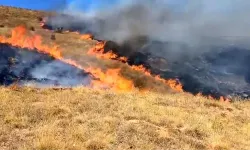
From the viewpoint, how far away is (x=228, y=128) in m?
17.5

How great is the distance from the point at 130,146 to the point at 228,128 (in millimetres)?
5580

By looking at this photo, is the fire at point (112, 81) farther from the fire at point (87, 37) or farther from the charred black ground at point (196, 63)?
the fire at point (87, 37)

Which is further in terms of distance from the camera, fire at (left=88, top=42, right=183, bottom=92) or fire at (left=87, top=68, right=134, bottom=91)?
fire at (left=88, top=42, right=183, bottom=92)

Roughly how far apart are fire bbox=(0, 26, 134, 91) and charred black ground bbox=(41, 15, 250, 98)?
3117 millimetres

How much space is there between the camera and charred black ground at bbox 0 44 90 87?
2576cm

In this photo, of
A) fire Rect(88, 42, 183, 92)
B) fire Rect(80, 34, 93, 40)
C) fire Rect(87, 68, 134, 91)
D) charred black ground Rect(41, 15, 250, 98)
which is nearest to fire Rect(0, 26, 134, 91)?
fire Rect(87, 68, 134, 91)

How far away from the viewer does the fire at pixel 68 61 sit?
26095 millimetres

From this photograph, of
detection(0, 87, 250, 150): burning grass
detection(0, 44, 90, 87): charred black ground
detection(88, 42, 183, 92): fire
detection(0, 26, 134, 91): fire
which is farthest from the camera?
detection(88, 42, 183, 92): fire

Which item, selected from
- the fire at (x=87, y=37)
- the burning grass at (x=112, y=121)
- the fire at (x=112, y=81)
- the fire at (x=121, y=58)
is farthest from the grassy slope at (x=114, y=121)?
the fire at (x=87, y=37)

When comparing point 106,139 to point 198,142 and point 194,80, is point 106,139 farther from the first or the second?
point 194,80

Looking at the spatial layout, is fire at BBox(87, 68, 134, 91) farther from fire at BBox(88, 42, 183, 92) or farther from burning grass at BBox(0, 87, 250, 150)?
burning grass at BBox(0, 87, 250, 150)

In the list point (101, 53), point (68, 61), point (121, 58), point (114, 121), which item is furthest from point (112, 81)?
point (114, 121)

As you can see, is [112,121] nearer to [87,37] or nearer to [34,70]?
[34,70]

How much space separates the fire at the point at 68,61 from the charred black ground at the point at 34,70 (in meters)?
0.86
